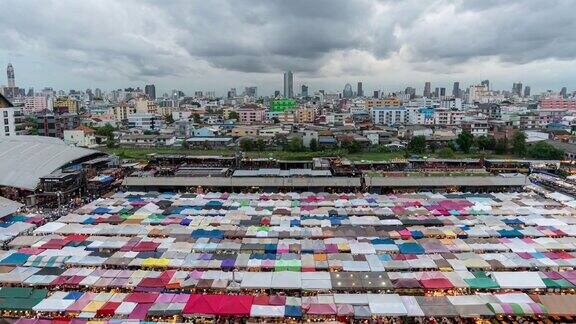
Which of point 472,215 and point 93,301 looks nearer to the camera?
point 93,301

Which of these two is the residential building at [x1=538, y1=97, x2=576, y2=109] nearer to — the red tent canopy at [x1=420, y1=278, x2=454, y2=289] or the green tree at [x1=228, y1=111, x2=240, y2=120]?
→ the green tree at [x1=228, y1=111, x2=240, y2=120]

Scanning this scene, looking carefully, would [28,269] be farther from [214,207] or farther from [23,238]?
[214,207]

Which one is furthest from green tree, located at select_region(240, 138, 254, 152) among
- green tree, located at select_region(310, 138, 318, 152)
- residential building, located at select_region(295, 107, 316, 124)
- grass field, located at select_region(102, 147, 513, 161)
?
residential building, located at select_region(295, 107, 316, 124)

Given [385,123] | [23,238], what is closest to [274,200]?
[23,238]

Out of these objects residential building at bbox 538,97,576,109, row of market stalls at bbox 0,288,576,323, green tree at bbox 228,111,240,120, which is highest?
residential building at bbox 538,97,576,109

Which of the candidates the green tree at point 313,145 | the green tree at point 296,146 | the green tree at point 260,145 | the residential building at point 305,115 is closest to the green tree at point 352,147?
the green tree at point 313,145

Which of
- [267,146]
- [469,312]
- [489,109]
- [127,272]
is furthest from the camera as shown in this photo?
[489,109]
